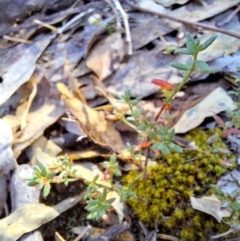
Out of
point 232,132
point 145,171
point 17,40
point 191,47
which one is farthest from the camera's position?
point 17,40

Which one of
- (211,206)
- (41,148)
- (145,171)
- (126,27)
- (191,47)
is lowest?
(211,206)

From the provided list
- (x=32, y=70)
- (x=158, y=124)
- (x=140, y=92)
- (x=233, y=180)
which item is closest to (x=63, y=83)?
(x=32, y=70)

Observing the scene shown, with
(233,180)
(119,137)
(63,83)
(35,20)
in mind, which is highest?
(35,20)

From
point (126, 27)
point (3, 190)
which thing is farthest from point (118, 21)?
point (3, 190)

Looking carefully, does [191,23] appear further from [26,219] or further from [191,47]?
[26,219]

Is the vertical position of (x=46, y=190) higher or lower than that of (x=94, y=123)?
higher

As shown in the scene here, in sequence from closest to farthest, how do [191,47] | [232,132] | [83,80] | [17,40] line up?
[191,47]
[232,132]
[83,80]
[17,40]

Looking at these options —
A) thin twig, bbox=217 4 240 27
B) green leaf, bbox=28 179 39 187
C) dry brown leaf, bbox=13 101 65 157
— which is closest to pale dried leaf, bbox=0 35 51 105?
dry brown leaf, bbox=13 101 65 157

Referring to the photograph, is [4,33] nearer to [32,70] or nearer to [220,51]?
[32,70]
